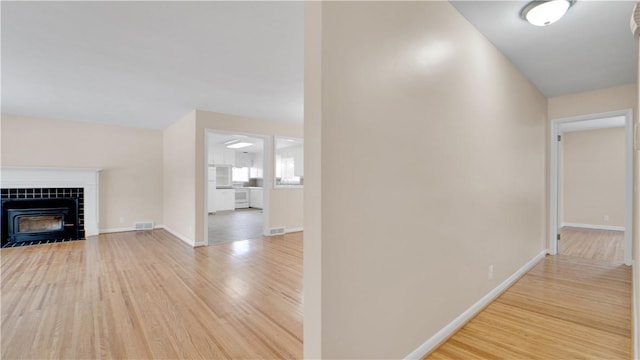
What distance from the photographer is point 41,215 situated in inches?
205

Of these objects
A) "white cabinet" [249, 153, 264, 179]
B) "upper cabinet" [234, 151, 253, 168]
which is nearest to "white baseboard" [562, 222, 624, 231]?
"white cabinet" [249, 153, 264, 179]

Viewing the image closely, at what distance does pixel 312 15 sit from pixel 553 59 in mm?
3084

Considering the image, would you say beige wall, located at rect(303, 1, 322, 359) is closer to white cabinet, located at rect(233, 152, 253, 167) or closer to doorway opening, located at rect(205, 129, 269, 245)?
doorway opening, located at rect(205, 129, 269, 245)

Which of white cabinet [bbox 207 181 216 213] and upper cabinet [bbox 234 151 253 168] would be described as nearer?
white cabinet [bbox 207 181 216 213]

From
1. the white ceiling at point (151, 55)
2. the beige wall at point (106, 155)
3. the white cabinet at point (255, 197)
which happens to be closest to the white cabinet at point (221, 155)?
the white cabinet at point (255, 197)

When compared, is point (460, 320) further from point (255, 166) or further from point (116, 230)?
point (255, 166)

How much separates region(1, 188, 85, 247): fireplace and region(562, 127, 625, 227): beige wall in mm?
10702

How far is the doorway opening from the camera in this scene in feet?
23.9

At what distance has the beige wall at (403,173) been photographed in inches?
52.5

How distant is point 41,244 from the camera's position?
4.89 meters

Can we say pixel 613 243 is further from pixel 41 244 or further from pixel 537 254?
pixel 41 244

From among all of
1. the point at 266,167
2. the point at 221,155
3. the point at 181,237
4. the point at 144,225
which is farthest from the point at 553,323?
the point at 221,155

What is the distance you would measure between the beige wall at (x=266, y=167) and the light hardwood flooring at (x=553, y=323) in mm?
4009

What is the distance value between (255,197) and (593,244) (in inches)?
376
